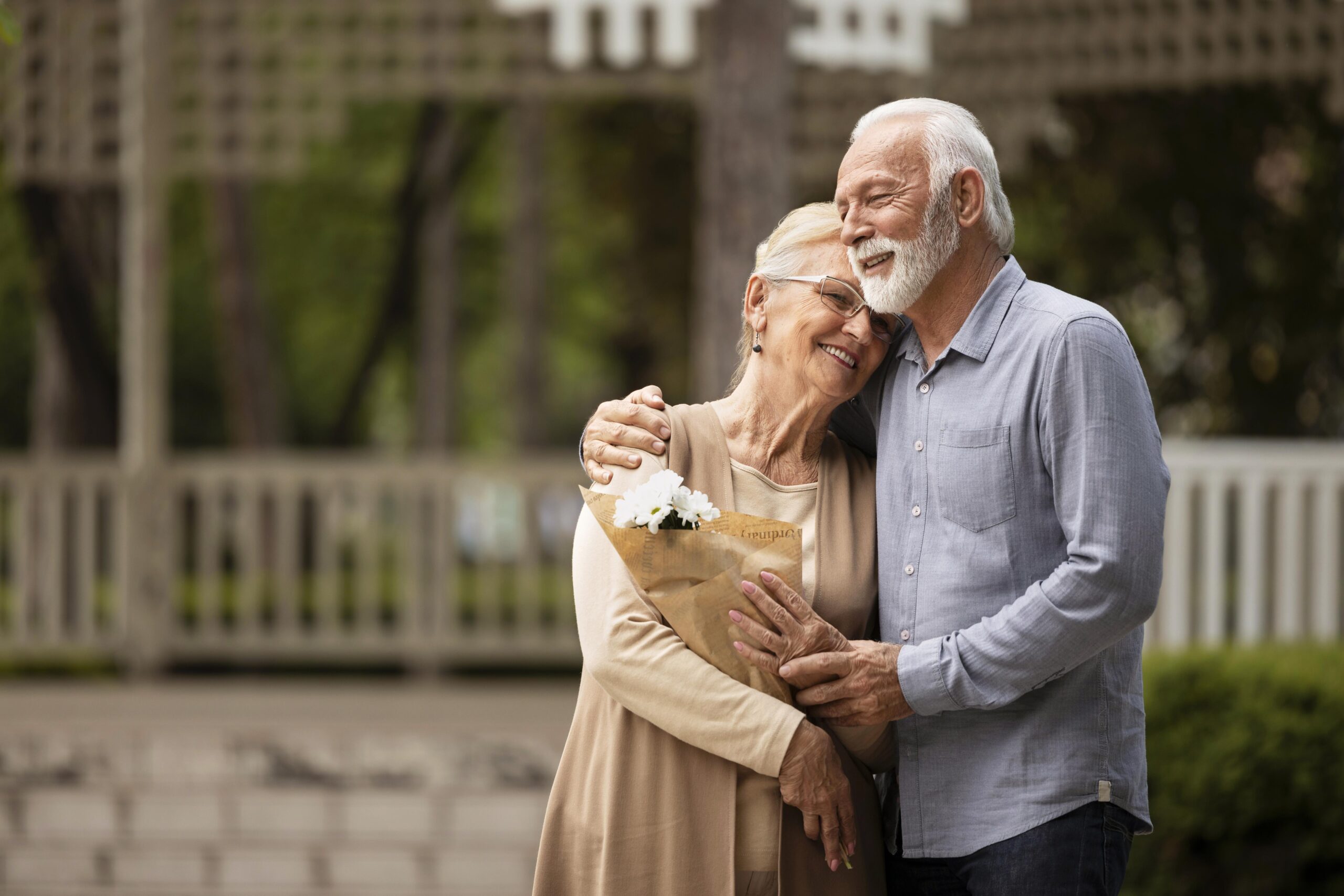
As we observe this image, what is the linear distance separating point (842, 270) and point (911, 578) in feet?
1.72

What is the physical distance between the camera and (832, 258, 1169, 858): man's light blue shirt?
1963 mm

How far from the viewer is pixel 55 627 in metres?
7.70

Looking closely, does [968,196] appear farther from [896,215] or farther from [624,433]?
[624,433]

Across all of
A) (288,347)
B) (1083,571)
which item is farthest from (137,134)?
(288,347)

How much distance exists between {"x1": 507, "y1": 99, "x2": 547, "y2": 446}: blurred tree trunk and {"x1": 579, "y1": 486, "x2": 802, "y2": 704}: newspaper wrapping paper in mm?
9745

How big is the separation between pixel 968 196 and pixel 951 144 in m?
0.09

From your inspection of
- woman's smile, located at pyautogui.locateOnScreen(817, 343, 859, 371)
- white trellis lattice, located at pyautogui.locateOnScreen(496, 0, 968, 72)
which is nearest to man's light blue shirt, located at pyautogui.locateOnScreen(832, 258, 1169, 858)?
woman's smile, located at pyautogui.locateOnScreen(817, 343, 859, 371)

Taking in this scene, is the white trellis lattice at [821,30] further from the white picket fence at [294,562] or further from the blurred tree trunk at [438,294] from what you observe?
the blurred tree trunk at [438,294]

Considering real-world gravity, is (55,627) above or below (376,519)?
below

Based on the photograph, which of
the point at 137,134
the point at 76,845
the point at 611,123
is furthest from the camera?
the point at 611,123

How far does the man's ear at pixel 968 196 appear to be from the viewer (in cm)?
213

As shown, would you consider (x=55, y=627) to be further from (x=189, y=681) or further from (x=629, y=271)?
(x=629, y=271)

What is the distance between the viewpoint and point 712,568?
215 centimetres

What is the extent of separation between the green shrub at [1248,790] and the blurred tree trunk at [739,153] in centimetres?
238
